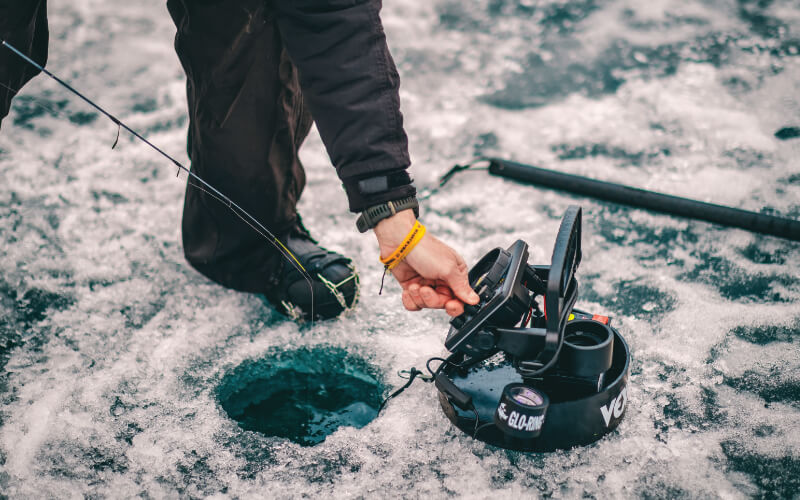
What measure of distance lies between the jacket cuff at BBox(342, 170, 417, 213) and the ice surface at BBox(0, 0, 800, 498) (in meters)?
0.68

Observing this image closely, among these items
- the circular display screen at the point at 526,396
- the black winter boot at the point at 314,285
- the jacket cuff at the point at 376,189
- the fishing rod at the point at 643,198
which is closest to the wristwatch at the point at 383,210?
the jacket cuff at the point at 376,189

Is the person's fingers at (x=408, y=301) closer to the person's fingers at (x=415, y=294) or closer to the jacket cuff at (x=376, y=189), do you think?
the person's fingers at (x=415, y=294)

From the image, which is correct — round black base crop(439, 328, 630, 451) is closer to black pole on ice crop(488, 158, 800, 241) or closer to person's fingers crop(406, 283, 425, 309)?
person's fingers crop(406, 283, 425, 309)

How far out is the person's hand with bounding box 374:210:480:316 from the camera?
1562 millimetres

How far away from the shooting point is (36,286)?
2.33m

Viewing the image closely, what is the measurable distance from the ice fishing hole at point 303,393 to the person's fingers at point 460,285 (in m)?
0.52

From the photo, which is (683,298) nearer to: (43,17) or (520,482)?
(520,482)

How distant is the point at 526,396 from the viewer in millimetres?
1536

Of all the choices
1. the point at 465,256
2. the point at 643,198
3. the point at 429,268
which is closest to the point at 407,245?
the point at 429,268

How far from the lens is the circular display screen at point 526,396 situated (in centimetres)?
152

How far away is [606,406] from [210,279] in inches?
60.3

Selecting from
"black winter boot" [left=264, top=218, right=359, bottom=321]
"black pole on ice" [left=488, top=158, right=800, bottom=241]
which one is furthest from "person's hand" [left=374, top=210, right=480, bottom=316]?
"black pole on ice" [left=488, top=158, right=800, bottom=241]

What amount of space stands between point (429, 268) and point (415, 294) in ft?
0.35

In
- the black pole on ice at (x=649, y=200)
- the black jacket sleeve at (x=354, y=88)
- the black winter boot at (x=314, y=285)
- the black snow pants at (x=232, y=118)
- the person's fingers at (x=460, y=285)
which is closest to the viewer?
the black jacket sleeve at (x=354, y=88)
